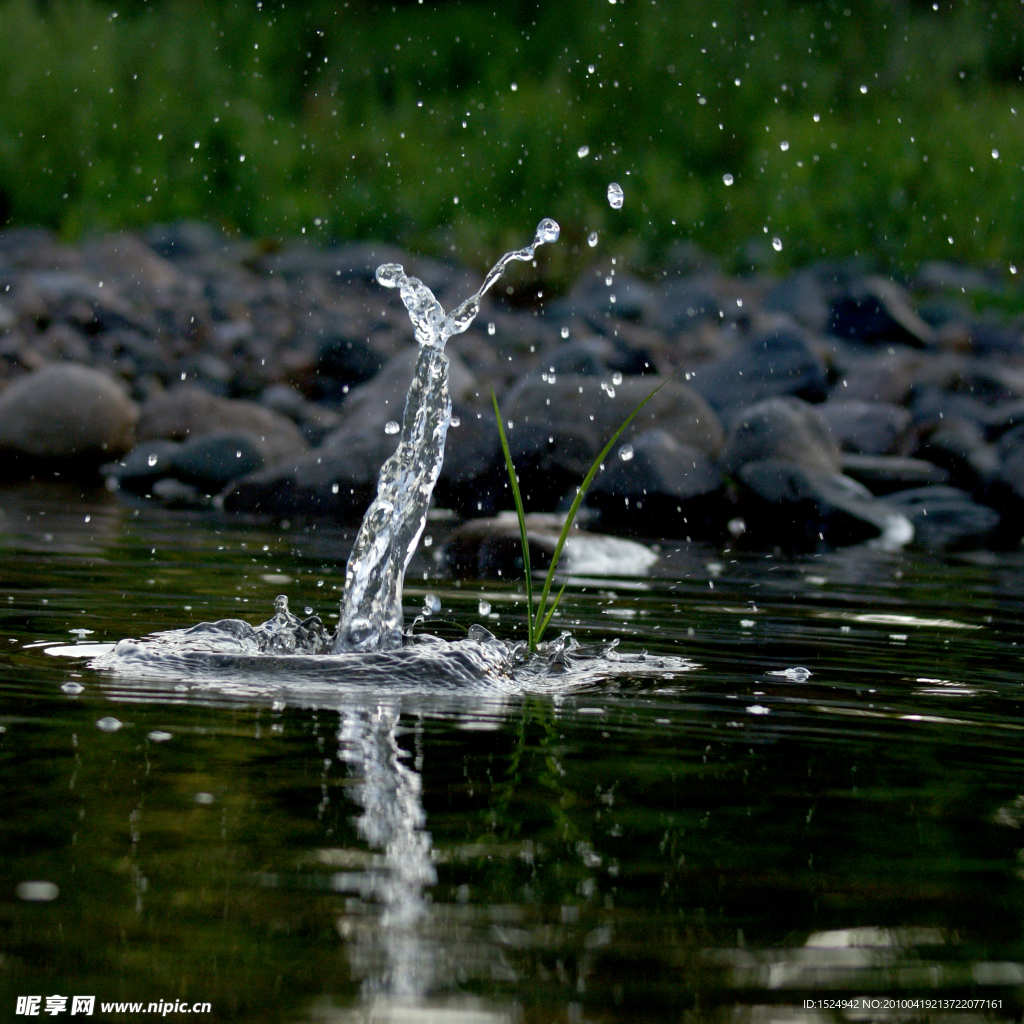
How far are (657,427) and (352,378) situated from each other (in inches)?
131

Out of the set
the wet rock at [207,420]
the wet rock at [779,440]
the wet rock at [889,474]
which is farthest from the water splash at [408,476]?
the wet rock at [207,420]

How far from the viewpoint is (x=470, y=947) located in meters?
1.99

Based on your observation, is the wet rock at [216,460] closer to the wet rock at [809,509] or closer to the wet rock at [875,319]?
the wet rock at [809,509]

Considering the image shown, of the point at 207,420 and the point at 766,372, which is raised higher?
the point at 766,372

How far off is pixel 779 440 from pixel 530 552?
264 centimetres

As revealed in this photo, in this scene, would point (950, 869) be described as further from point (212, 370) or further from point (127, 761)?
point (212, 370)

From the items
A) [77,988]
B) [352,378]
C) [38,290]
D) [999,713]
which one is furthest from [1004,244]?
[77,988]

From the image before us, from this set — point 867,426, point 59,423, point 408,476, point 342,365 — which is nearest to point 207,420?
point 59,423

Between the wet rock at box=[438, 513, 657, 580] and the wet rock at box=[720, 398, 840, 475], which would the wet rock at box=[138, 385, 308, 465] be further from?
the wet rock at box=[438, 513, 657, 580]

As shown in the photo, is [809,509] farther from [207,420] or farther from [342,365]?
[342,365]

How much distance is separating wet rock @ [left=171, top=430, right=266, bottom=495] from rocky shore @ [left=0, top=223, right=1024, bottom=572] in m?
0.01

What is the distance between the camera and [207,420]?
32.8 ft

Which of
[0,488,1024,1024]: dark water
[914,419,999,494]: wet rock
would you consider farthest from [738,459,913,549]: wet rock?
[0,488,1024,1024]: dark water

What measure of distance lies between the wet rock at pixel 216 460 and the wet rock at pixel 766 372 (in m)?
2.93
